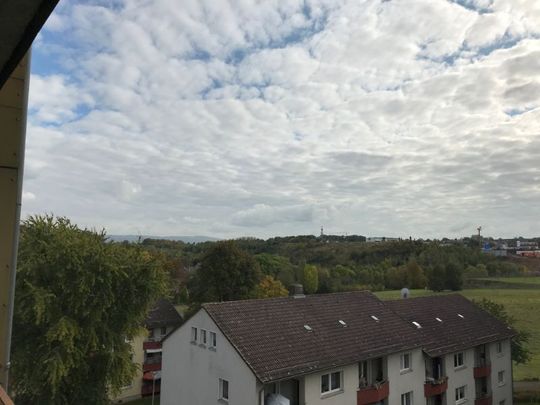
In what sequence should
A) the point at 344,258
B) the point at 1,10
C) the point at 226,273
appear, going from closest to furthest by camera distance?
the point at 1,10 → the point at 226,273 → the point at 344,258

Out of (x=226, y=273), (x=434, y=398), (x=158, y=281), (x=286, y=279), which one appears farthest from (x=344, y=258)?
(x=158, y=281)

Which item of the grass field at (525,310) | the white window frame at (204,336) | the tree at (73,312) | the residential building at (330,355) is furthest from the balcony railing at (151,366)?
the grass field at (525,310)

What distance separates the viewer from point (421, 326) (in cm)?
2895

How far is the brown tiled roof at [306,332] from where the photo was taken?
20.2 meters

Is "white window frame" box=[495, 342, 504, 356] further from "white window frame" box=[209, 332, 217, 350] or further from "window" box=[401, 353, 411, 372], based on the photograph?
"white window frame" box=[209, 332, 217, 350]

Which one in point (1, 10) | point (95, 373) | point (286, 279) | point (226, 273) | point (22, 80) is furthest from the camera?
point (286, 279)

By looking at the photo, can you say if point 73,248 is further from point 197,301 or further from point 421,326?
point 197,301

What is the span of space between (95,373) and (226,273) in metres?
29.3

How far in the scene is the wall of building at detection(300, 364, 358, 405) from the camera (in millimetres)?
20094

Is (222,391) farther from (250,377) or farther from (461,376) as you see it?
(461,376)

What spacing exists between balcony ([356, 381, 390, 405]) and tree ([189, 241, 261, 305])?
1130 inches

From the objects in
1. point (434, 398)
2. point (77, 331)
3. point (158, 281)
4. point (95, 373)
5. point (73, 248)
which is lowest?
point (434, 398)

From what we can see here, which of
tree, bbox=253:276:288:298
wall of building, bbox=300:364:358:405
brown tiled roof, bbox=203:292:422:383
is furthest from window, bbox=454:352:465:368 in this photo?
tree, bbox=253:276:288:298

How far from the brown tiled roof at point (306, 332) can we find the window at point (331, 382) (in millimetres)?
797
